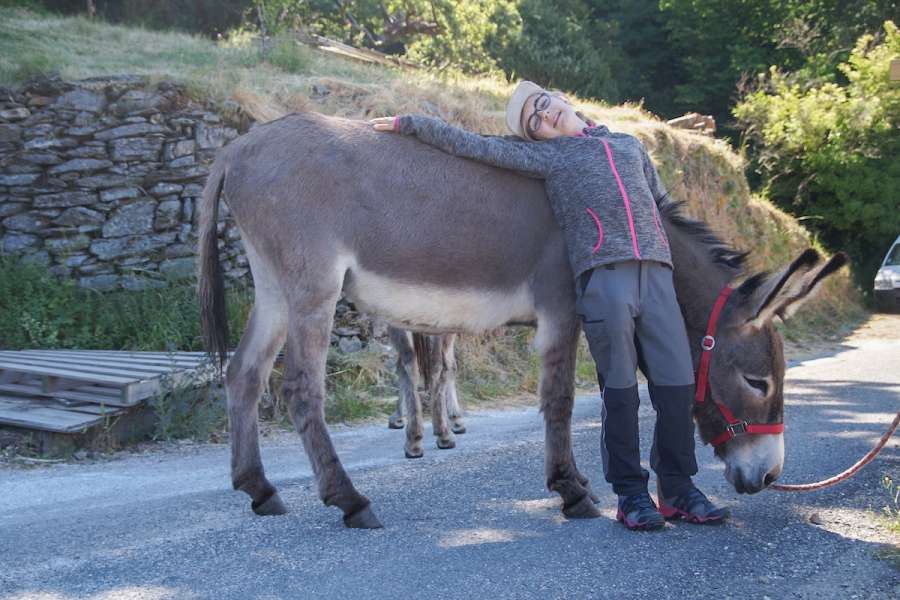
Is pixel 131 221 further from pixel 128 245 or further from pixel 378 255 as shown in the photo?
pixel 378 255

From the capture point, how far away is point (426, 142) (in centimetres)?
437

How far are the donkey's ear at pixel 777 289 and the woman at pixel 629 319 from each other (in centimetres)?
37

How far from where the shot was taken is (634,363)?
13.0 feet

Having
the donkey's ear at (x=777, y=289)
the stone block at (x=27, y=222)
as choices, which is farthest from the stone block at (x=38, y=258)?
the donkey's ear at (x=777, y=289)

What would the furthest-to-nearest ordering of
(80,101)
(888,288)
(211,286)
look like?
(888,288)
(80,101)
(211,286)

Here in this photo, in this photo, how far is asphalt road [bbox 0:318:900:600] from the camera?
3.21 metres

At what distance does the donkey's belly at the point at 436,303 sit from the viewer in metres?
4.20

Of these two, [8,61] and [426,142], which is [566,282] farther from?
[8,61]

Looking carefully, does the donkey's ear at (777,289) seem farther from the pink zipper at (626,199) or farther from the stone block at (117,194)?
the stone block at (117,194)

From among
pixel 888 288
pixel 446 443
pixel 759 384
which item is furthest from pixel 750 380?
pixel 888 288

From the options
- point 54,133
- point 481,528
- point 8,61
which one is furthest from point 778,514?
point 8,61

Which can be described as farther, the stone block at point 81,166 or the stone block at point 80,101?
the stone block at point 80,101

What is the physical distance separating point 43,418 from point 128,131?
422 cm

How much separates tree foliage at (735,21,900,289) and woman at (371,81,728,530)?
18.6 meters
